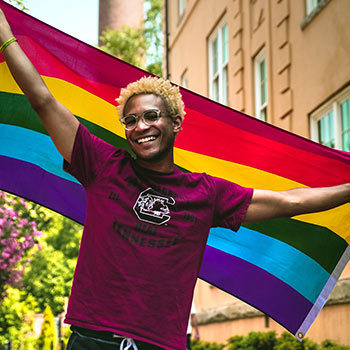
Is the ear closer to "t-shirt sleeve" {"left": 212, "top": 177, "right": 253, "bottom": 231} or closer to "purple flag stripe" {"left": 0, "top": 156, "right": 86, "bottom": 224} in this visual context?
"t-shirt sleeve" {"left": 212, "top": 177, "right": 253, "bottom": 231}

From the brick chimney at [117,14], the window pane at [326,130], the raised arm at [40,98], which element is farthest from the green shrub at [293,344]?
the brick chimney at [117,14]

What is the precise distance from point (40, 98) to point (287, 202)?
138 cm

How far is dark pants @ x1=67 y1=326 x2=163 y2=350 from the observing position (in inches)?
128

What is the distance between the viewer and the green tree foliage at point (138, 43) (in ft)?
117

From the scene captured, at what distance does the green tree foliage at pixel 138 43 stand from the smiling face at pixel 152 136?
31.4 m

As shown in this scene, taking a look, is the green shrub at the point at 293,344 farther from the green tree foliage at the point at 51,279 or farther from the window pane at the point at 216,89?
the green tree foliage at the point at 51,279

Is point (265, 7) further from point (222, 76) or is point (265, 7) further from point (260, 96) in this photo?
point (222, 76)

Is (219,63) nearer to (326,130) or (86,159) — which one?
(326,130)

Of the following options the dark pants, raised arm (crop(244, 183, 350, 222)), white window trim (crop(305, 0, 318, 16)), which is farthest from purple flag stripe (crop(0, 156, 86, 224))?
white window trim (crop(305, 0, 318, 16))

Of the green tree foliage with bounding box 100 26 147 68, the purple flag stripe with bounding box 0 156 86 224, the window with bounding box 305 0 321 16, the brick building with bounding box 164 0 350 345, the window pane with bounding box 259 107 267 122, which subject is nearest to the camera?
the purple flag stripe with bounding box 0 156 86 224

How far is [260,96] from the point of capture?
563 inches

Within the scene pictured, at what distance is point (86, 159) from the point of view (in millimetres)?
3555

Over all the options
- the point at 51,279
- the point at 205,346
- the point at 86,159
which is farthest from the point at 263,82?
the point at 51,279

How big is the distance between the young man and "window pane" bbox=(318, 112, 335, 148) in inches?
275
